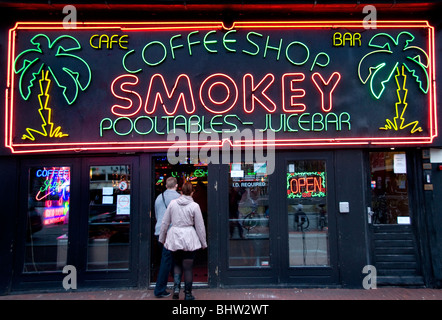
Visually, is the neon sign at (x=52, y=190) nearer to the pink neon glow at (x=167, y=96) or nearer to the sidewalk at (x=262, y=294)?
the sidewalk at (x=262, y=294)

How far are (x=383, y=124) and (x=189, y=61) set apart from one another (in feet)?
12.7

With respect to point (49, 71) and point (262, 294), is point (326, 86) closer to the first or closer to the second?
point (262, 294)

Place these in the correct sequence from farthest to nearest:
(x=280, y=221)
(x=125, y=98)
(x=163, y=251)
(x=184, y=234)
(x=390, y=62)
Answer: (x=390, y=62)
(x=125, y=98)
(x=280, y=221)
(x=163, y=251)
(x=184, y=234)

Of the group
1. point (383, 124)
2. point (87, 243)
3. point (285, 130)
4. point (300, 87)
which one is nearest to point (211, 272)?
point (87, 243)

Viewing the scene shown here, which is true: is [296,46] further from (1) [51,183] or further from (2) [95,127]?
(1) [51,183]

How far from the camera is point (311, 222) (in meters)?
6.06

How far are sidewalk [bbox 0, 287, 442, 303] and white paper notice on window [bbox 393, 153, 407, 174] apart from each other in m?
2.16

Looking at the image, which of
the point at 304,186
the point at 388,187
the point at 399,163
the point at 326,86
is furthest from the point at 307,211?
the point at 326,86

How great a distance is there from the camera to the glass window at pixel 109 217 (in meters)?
5.99

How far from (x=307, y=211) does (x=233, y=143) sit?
1.88 m

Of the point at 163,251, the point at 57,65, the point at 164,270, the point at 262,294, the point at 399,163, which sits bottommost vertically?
the point at 262,294

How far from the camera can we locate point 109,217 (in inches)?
238

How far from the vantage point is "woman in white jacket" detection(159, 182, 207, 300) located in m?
5.04

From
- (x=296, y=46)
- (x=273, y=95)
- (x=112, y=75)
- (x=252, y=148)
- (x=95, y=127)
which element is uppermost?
(x=296, y=46)
